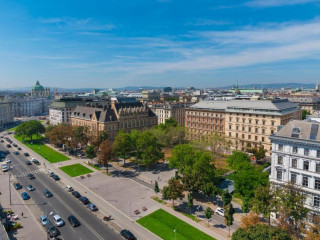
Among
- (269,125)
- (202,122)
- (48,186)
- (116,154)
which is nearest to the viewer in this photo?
(48,186)

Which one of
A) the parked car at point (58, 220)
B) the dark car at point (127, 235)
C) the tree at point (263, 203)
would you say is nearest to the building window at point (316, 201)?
the tree at point (263, 203)

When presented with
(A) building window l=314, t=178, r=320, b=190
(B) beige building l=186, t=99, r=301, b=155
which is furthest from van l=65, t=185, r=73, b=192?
(B) beige building l=186, t=99, r=301, b=155

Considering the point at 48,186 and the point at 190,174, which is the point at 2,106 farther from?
the point at 190,174

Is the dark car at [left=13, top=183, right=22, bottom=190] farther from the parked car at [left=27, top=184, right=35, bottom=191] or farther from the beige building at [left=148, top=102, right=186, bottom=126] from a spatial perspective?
the beige building at [left=148, top=102, right=186, bottom=126]

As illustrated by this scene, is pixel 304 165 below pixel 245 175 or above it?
above

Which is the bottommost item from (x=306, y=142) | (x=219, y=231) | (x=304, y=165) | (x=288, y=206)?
(x=219, y=231)

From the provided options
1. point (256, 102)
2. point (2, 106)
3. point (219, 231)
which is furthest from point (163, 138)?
point (2, 106)

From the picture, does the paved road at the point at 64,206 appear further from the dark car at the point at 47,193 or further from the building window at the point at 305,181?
the building window at the point at 305,181
